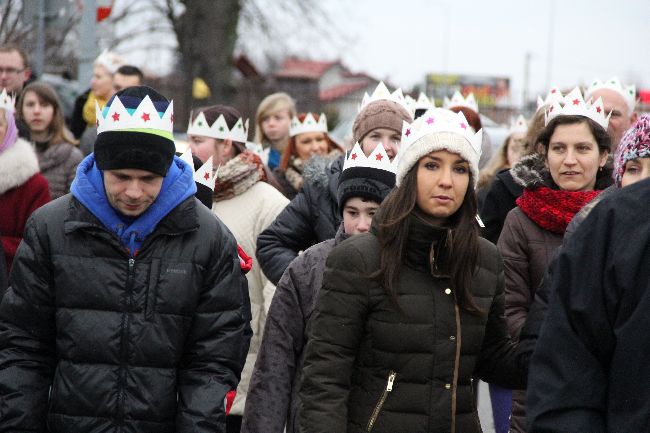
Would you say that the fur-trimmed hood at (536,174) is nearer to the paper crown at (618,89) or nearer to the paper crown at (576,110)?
the paper crown at (576,110)

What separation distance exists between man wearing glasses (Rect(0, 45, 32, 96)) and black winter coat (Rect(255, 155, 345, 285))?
13.0 ft

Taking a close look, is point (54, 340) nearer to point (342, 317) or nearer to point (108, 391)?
point (108, 391)

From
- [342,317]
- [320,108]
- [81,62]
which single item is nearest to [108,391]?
[342,317]

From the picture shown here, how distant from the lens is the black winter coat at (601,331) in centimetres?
293

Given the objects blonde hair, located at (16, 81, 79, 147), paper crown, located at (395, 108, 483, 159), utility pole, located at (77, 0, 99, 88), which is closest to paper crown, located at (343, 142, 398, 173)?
paper crown, located at (395, 108, 483, 159)

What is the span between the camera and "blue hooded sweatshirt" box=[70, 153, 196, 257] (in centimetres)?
450

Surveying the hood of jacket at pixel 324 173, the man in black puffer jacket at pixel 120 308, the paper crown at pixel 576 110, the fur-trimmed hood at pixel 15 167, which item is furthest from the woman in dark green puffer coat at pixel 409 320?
the fur-trimmed hood at pixel 15 167

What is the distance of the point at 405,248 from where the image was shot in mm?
4219

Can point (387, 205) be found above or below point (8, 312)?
above

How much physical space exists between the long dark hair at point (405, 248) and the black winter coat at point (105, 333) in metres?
0.76

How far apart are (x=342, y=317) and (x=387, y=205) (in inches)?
18.1

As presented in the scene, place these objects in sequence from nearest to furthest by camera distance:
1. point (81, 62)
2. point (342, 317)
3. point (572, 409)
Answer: point (572, 409) → point (342, 317) → point (81, 62)

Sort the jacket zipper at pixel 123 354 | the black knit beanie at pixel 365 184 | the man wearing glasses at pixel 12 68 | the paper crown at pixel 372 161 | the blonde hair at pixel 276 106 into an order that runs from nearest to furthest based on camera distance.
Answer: the jacket zipper at pixel 123 354, the black knit beanie at pixel 365 184, the paper crown at pixel 372 161, the man wearing glasses at pixel 12 68, the blonde hair at pixel 276 106

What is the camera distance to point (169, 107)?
479 cm
